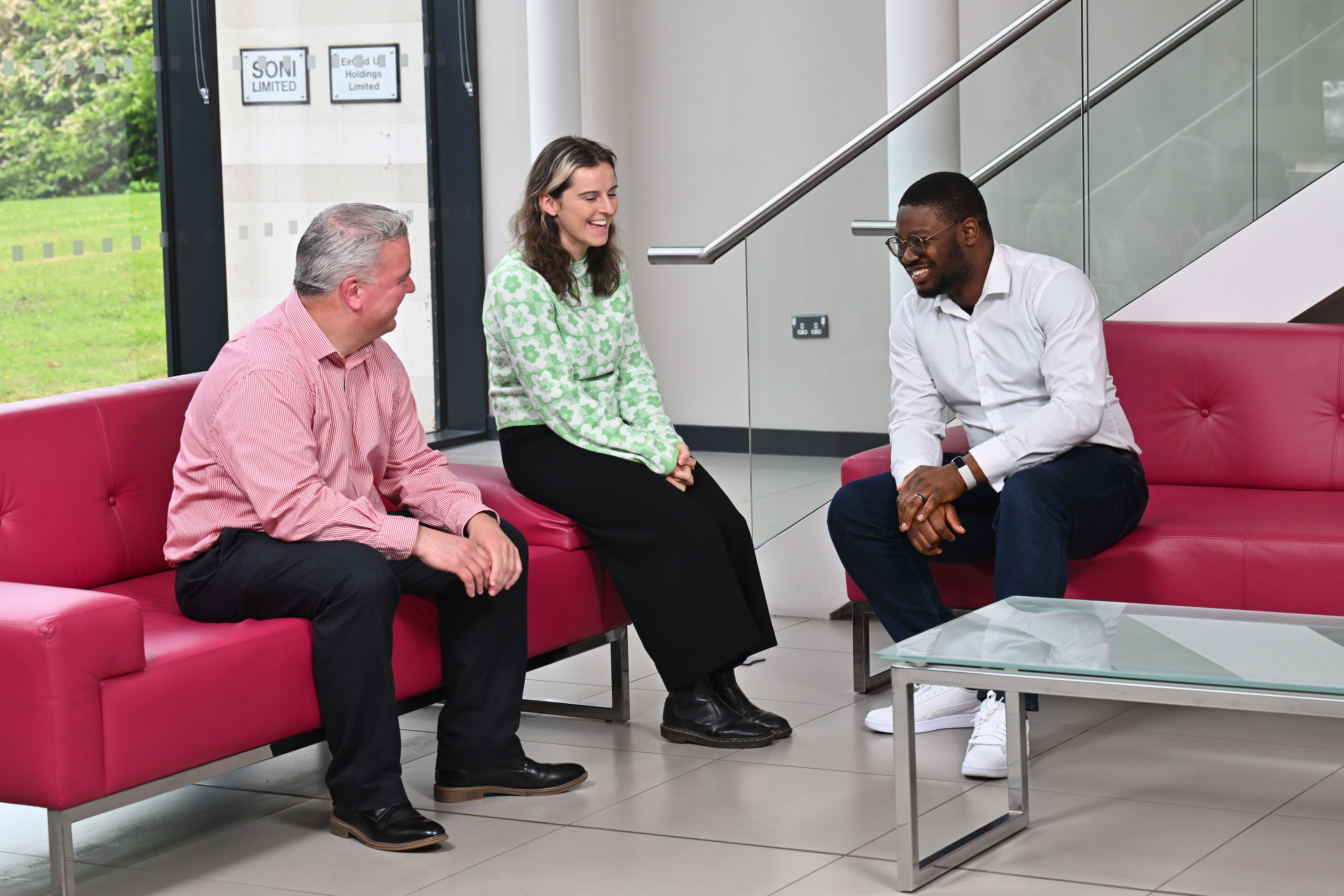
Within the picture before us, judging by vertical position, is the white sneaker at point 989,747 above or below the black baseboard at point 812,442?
below

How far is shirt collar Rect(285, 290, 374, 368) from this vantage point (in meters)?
2.82

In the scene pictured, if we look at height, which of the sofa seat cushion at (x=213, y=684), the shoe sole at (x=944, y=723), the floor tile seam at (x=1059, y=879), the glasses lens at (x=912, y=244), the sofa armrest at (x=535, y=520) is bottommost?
the shoe sole at (x=944, y=723)

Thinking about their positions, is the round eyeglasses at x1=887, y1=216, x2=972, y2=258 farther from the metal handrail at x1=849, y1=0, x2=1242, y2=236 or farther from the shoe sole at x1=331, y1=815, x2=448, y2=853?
the shoe sole at x1=331, y1=815, x2=448, y2=853

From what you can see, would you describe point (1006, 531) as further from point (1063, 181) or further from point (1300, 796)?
point (1063, 181)

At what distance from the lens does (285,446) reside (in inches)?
106

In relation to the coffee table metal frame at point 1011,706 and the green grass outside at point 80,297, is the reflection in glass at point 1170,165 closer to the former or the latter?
the coffee table metal frame at point 1011,706

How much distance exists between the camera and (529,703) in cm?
359

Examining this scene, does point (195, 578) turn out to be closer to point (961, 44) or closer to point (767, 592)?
point (767, 592)

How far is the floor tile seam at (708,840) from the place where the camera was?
8.56 ft

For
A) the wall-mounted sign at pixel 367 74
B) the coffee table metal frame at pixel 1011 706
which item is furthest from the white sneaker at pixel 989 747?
the wall-mounted sign at pixel 367 74

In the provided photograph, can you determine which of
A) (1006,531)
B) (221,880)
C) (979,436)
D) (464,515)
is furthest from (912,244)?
(221,880)

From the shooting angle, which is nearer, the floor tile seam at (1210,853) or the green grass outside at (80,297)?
the floor tile seam at (1210,853)

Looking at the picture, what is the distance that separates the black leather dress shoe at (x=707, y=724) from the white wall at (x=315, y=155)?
3.78 m

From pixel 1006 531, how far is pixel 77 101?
13.4 ft
